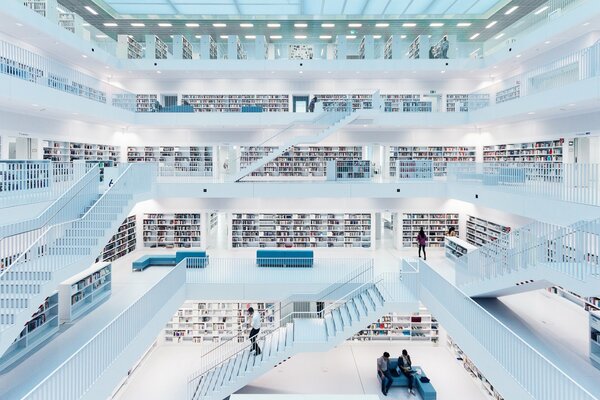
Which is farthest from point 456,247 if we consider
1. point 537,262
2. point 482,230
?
point 537,262

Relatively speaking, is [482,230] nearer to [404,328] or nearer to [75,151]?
[404,328]

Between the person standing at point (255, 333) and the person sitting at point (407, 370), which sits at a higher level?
the person standing at point (255, 333)

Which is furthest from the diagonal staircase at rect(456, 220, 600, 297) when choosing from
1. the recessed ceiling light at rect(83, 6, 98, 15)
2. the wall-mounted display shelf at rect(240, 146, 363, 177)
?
the recessed ceiling light at rect(83, 6, 98, 15)

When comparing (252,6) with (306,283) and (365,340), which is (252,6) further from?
(365,340)

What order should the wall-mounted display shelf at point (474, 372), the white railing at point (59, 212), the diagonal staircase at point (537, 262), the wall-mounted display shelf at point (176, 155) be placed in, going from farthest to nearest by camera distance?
the wall-mounted display shelf at point (176, 155) → the wall-mounted display shelf at point (474, 372) → the white railing at point (59, 212) → the diagonal staircase at point (537, 262)

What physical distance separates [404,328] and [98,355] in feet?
29.7

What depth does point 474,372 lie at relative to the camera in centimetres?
1095

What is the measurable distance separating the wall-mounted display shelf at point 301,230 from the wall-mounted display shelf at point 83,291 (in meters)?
5.75

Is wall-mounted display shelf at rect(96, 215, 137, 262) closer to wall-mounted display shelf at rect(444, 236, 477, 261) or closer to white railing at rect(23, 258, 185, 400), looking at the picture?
white railing at rect(23, 258, 185, 400)

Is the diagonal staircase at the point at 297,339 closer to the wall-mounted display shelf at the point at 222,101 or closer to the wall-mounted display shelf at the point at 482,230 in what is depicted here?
the wall-mounted display shelf at the point at 482,230

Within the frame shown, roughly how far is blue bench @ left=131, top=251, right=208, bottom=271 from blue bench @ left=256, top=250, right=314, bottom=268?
5.36ft

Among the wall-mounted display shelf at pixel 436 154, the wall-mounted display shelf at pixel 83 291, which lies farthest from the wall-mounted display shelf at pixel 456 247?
the wall-mounted display shelf at pixel 83 291

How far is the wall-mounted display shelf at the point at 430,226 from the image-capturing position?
15.6 metres

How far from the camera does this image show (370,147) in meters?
17.9
